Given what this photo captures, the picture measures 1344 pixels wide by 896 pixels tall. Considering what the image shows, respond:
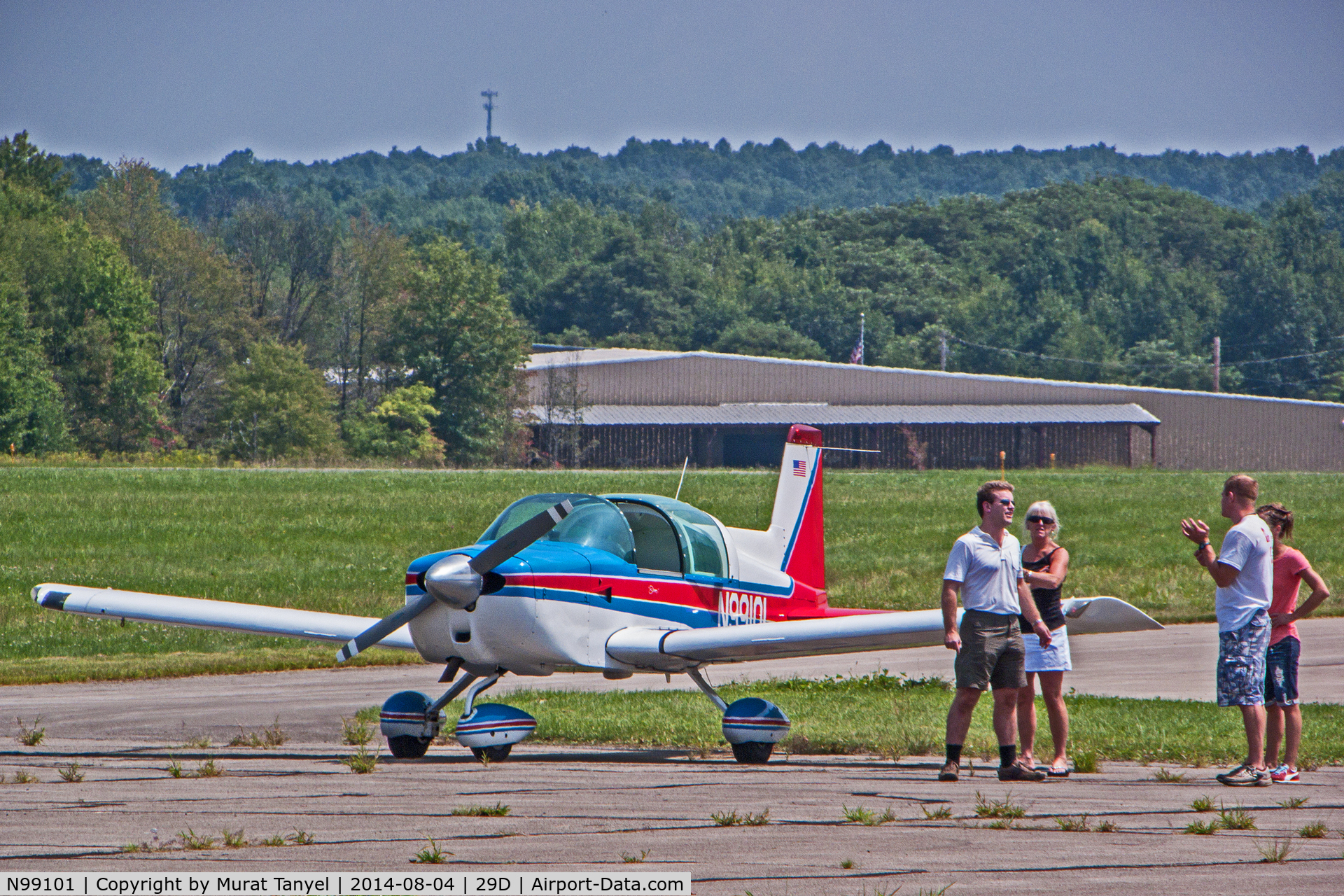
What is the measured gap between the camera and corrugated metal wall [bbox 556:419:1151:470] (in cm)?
7175

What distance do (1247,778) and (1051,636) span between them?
5.01ft

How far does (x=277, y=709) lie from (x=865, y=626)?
679 cm

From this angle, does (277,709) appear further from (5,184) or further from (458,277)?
(5,184)

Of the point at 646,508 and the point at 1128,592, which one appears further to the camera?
the point at 1128,592

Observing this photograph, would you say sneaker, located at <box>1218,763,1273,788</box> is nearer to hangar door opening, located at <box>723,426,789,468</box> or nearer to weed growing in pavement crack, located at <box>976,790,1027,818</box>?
weed growing in pavement crack, located at <box>976,790,1027,818</box>

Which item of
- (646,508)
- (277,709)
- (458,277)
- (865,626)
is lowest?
(277,709)

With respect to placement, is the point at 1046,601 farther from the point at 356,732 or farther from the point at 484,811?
the point at 356,732

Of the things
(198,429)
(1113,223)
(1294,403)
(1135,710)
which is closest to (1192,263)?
(1113,223)

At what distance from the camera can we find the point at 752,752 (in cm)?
1082

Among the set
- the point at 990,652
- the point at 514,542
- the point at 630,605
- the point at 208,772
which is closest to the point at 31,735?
the point at 208,772

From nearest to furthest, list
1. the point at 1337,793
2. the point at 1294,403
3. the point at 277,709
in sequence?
the point at 1337,793 < the point at 277,709 < the point at 1294,403

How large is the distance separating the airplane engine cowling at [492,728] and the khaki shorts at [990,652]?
319cm

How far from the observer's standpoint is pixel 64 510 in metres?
37.1

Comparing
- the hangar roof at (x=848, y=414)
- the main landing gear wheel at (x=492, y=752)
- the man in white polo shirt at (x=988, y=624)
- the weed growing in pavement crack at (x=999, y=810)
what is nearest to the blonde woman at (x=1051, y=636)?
the man in white polo shirt at (x=988, y=624)
